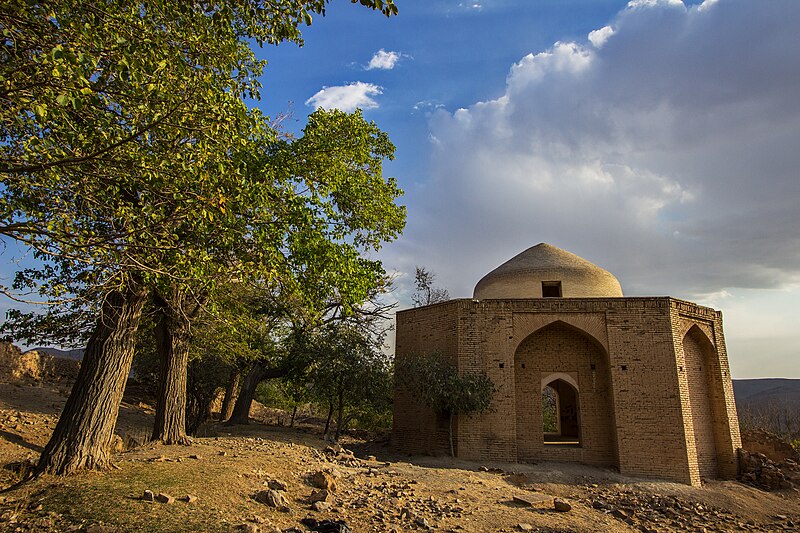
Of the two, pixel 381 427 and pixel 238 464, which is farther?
pixel 381 427

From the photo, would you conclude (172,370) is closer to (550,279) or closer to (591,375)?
(591,375)

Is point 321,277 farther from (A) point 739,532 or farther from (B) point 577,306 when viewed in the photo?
(A) point 739,532

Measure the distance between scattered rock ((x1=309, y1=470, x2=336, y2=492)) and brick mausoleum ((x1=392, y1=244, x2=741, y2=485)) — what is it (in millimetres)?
7360

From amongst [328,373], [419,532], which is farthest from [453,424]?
[419,532]

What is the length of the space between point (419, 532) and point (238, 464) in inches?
140

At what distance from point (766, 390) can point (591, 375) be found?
303ft

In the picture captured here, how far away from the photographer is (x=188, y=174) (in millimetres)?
6473

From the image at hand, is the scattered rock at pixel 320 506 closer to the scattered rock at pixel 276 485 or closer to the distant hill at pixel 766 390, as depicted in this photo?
the scattered rock at pixel 276 485

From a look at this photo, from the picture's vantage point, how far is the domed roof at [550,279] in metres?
18.4

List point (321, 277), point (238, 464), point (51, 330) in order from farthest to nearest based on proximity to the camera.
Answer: point (321, 277), point (51, 330), point (238, 464)

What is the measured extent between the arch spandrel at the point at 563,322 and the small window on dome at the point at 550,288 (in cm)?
234

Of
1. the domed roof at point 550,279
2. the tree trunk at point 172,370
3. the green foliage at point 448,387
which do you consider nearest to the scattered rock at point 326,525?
the tree trunk at point 172,370

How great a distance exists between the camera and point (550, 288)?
61.9 ft

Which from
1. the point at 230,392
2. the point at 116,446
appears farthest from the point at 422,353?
the point at 116,446
